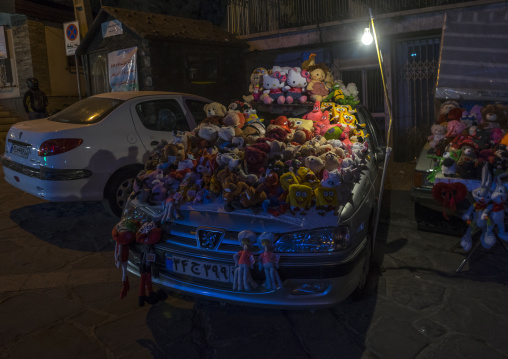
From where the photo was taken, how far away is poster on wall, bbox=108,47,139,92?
447 inches

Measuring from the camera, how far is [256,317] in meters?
3.40

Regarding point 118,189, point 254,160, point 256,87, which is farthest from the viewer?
point 118,189

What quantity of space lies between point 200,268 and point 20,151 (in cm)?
363

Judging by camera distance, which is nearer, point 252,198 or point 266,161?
point 252,198

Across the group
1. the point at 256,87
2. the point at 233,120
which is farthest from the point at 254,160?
the point at 256,87

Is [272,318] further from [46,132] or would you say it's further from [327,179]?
[46,132]

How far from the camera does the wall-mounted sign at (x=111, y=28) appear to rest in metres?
11.8

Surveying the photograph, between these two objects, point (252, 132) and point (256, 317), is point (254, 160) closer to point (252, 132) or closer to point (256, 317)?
point (252, 132)

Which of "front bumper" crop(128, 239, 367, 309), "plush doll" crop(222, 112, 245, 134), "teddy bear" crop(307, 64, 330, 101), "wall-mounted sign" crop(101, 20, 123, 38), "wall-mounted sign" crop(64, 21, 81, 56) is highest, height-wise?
"wall-mounted sign" crop(101, 20, 123, 38)

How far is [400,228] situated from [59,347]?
398 cm

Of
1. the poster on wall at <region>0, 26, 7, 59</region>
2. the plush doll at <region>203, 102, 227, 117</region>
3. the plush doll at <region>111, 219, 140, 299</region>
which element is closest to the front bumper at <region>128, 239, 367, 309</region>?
the plush doll at <region>111, 219, 140, 299</region>

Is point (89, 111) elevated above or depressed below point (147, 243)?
above

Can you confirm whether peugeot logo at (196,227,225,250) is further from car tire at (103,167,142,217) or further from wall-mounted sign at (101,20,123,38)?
wall-mounted sign at (101,20,123,38)

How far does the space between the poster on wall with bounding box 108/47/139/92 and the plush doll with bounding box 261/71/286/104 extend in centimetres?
696
